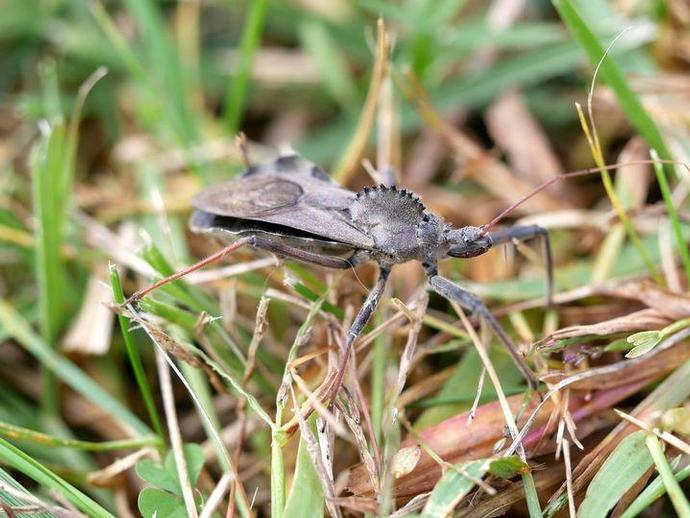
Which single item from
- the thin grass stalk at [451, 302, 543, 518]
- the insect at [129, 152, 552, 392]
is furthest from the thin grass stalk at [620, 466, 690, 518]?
the insect at [129, 152, 552, 392]

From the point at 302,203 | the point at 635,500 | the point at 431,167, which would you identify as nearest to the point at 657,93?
the point at 431,167

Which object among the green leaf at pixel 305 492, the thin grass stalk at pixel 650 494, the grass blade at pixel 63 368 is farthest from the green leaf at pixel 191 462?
the thin grass stalk at pixel 650 494

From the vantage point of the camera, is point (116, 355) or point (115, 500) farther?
point (116, 355)

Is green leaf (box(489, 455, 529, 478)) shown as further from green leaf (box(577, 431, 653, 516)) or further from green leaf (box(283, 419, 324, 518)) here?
green leaf (box(283, 419, 324, 518))

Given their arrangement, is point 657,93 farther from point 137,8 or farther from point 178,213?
point 137,8

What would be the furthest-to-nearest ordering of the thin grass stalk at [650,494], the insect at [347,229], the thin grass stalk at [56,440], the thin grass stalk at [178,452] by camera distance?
the insect at [347,229] < the thin grass stalk at [56,440] < the thin grass stalk at [178,452] < the thin grass stalk at [650,494]

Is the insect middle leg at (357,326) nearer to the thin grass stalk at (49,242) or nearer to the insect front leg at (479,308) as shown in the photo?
the insect front leg at (479,308)
